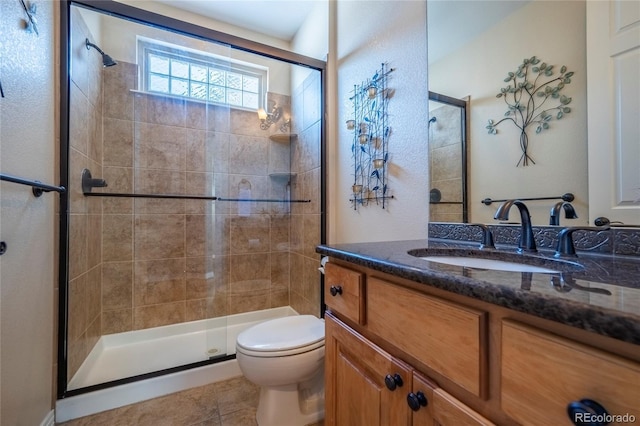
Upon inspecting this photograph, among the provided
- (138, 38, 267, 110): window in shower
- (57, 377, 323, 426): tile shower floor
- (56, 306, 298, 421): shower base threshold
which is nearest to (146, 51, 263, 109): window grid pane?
(138, 38, 267, 110): window in shower

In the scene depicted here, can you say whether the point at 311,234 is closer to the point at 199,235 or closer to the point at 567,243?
the point at 199,235

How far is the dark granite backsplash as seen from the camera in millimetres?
682

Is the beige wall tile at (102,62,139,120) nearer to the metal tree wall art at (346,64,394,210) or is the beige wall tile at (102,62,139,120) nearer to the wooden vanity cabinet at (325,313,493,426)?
the metal tree wall art at (346,64,394,210)

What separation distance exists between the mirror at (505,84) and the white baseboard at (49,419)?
195 cm

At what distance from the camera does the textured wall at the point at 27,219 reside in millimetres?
945

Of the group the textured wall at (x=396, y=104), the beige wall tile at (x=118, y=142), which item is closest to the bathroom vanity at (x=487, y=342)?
the textured wall at (x=396, y=104)

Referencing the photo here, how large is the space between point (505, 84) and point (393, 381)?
1043 millimetres

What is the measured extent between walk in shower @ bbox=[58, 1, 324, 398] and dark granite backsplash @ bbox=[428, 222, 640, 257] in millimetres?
1127

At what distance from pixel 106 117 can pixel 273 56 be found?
131 centimetres

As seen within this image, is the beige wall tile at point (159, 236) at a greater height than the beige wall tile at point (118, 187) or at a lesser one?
lesser

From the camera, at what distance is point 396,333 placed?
2.02ft

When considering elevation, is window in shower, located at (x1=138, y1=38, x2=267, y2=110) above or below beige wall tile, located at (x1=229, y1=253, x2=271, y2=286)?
above

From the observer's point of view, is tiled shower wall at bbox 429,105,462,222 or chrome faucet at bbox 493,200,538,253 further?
tiled shower wall at bbox 429,105,462,222

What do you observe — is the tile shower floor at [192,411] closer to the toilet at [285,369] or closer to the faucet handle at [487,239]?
the toilet at [285,369]
